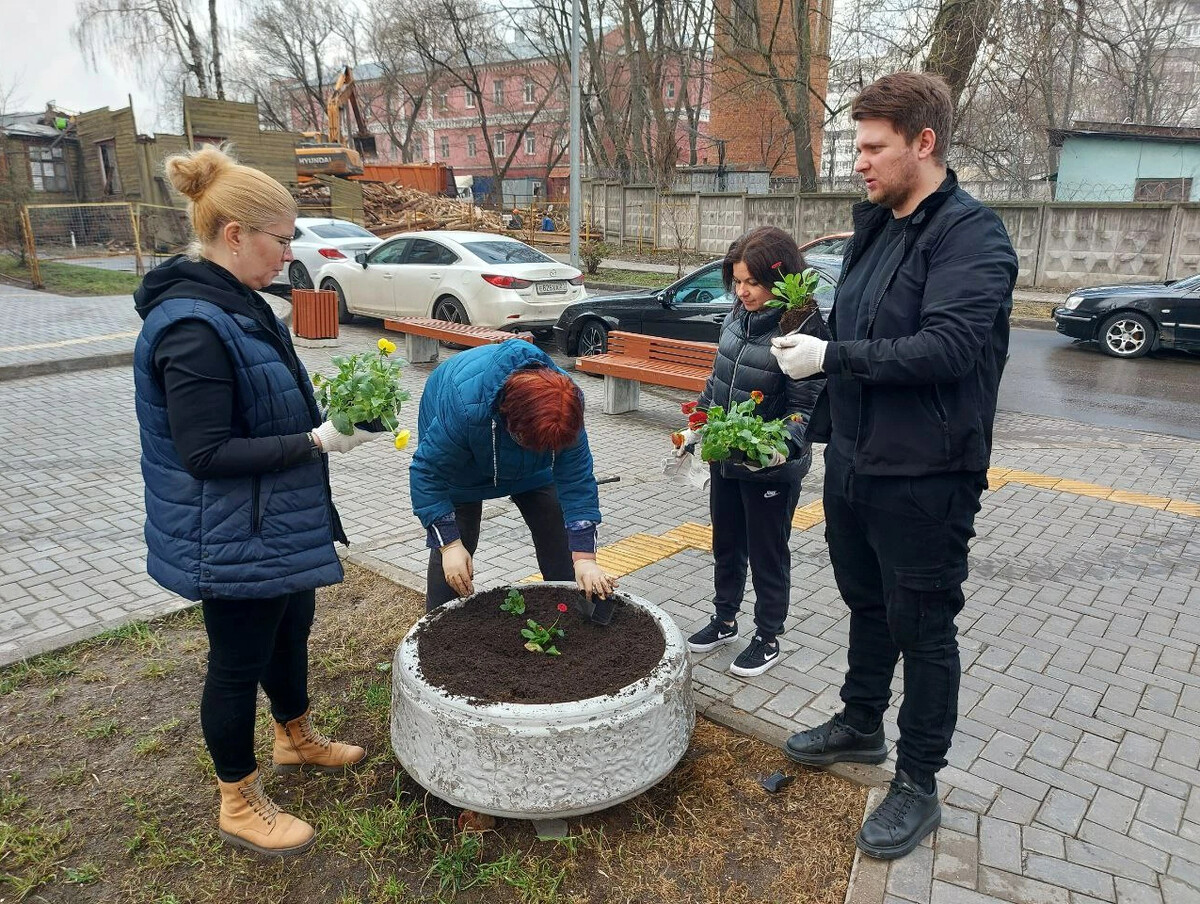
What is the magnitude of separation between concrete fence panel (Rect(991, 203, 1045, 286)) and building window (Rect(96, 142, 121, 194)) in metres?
26.4

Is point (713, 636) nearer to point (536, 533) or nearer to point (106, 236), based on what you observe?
point (536, 533)

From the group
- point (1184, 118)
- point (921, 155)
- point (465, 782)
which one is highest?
point (1184, 118)

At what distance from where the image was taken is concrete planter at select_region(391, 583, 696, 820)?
2.46m

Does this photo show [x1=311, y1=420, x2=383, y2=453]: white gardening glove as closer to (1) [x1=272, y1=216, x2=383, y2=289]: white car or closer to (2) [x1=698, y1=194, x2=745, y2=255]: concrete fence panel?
(1) [x1=272, y1=216, x2=383, y2=289]: white car

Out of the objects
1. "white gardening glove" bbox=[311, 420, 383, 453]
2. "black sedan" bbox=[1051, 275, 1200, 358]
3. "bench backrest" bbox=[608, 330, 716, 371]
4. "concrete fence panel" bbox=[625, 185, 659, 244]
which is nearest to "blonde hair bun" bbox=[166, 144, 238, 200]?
"white gardening glove" bbox=[311, 420, 383, 453]

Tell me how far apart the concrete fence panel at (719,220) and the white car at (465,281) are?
43.8 feet

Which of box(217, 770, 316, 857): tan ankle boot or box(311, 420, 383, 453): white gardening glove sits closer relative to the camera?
A: box(311, 420, 383, 453): white gardening glove

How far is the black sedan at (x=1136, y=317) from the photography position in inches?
448

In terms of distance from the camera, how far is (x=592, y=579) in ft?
9.42

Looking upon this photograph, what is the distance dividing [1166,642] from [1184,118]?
45.6m

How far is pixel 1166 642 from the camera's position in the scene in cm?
396

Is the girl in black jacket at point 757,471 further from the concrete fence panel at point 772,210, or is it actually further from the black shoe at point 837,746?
the concrete fence panel at point 772,210

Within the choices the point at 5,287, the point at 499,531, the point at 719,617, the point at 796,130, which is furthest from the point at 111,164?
the point at 719,617

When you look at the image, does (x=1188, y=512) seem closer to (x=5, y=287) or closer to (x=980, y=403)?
(x=980, y=403)
